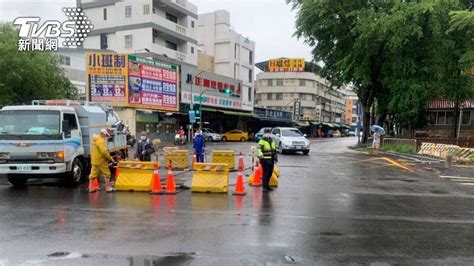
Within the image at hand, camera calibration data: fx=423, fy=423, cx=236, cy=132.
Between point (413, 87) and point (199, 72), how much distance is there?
23732 millimetres

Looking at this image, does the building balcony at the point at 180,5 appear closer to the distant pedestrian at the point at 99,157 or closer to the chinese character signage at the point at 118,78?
the chinese character signage at the point at 118,78

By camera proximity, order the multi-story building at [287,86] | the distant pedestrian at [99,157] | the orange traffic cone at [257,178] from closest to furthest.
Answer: the distant pedestrian at [99,157], the orange traffic cone at [257,178], the multi-story building at [287,86]

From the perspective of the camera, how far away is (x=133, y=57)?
36.7 m

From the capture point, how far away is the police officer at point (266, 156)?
464 inches

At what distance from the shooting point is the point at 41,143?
11.8 metres

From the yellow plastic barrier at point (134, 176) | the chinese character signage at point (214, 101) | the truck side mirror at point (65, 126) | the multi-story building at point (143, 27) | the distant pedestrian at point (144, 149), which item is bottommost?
the yellow plastic barrier at point (134, 176)

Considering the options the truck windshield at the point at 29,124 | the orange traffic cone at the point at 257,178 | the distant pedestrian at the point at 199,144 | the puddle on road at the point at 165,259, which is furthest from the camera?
the distant pedestrian at the point at 199,144

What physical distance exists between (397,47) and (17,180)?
2911 centimetres

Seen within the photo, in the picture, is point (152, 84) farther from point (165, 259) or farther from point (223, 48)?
point (165, 259)

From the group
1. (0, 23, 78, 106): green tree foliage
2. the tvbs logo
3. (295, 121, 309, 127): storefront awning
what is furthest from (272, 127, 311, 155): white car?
(295, 121, 309, 127): storefront awning

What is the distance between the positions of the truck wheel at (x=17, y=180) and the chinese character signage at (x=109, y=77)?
78.3ft

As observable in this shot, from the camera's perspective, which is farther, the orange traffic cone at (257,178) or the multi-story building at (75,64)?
the multi-story building at (75,64)

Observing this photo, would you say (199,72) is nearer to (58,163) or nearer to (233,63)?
(233,63)

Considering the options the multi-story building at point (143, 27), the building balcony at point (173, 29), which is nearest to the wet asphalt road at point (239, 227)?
the multi-story building at point (143, 27)
